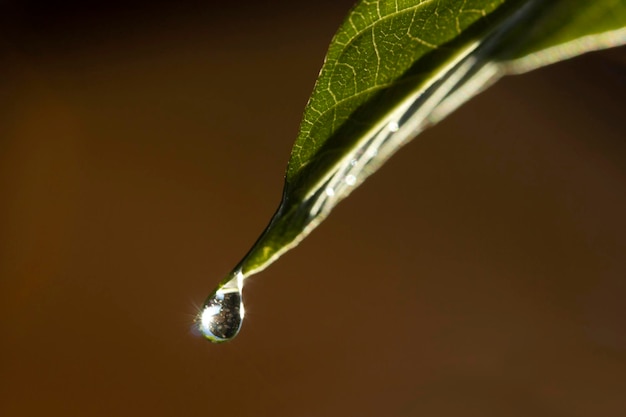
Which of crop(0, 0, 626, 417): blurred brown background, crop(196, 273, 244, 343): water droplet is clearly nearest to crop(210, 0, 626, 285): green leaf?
crop(196, 273, 244, 343): water droplet

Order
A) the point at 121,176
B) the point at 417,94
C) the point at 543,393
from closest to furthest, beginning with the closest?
1. the point at 417,94
2. the point at 543,393
3. the point at 121,176

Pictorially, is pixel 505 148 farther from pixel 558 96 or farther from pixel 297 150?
pixel 297 150

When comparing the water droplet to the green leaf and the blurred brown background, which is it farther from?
the blurred brown background

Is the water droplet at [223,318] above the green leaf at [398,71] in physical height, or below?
below

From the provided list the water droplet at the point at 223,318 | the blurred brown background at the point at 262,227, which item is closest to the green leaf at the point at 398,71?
the water droplet at the point at 223,318

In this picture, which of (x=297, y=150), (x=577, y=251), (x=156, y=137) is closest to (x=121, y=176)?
(x=156, y=137)

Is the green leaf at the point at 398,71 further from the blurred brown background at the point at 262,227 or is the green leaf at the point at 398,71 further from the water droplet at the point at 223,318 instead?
the blurred brown background at the point at 262,227
